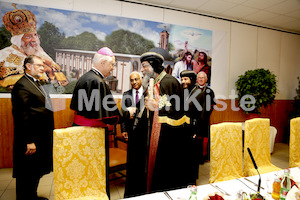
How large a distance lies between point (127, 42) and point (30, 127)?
227 centimetres

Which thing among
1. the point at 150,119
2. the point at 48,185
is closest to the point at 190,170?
the point at 150,119

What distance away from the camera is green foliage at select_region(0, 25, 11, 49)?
302 centimetres

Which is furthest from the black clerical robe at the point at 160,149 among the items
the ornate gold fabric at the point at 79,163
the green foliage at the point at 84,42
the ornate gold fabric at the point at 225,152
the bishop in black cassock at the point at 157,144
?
the green foliage at the point at 84,42

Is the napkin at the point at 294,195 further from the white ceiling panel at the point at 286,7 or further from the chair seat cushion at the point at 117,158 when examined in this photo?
the white ceiling panel at the point at 286,7

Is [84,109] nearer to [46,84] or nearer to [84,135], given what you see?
[84,135]

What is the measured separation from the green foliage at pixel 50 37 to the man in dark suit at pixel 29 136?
0.92m

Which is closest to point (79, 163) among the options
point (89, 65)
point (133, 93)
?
point (133, 93)

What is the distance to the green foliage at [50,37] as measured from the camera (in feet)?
10.5

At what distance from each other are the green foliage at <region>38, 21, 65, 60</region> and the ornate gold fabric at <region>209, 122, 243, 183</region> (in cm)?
291

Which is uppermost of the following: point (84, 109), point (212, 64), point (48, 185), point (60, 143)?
point (212, 64)

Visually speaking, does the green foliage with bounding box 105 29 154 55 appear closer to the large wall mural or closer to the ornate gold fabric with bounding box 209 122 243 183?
the large wall mural

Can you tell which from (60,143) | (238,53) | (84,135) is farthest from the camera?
(238,53)

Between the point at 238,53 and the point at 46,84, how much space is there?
440 cm

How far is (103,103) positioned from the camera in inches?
87.7
